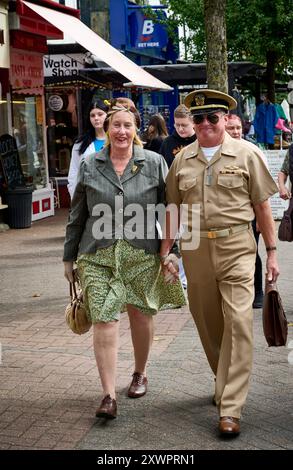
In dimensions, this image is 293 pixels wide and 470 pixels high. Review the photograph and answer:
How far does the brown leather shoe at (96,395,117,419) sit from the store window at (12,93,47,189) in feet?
37.2

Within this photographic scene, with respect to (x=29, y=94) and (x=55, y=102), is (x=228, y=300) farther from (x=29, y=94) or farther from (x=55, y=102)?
(x=55, y=102)

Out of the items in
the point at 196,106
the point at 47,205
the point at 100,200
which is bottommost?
the point at 47,205

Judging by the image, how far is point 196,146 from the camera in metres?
5.49

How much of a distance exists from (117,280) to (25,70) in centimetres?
1117

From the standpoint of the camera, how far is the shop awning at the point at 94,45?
13.8 m

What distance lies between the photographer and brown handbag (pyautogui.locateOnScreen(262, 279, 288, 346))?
5.31 meters

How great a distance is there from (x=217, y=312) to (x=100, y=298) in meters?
0.71

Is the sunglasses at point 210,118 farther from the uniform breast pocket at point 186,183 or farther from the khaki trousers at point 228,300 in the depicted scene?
the khaki trousers at point 228,300

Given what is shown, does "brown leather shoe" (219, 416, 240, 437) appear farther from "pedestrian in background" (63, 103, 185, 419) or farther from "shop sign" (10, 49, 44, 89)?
"shop sign" (10, 49, 44, 89)

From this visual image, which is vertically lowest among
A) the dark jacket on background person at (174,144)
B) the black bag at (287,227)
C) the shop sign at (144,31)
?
the black bag at (287,227)

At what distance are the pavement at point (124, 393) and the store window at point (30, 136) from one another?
795 cm

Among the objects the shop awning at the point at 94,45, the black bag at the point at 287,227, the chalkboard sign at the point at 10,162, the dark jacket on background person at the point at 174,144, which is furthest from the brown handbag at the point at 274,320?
the chalkboard sign at the point at 10,162
